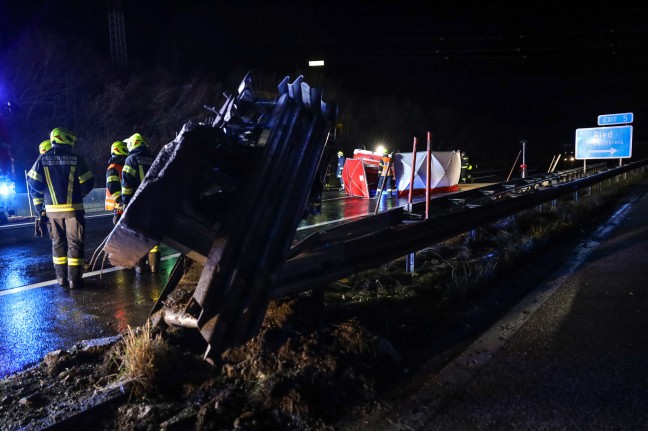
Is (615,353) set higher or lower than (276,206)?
lower

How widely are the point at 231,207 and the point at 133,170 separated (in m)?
4.13

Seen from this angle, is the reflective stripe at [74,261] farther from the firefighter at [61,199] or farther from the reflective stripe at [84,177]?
the reflective stripe at [84,177]

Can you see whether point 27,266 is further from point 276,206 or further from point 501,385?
point 501,385

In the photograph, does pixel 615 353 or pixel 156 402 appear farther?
pixel 615 353

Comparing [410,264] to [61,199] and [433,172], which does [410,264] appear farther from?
[433,172]

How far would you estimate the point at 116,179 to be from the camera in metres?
7.14

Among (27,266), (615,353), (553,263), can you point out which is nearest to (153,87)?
(27,266)

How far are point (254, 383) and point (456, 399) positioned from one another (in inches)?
48.5

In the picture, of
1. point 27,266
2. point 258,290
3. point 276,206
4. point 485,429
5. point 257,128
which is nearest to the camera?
point 485,429

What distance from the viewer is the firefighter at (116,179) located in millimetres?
7012

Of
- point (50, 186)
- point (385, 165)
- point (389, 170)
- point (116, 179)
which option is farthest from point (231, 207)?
point (389, 170)

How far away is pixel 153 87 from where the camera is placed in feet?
95.9

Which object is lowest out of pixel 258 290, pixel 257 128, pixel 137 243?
pixel 258 290

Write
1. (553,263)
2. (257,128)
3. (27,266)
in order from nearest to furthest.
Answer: (257,128)
(553,263)
(27,266)
